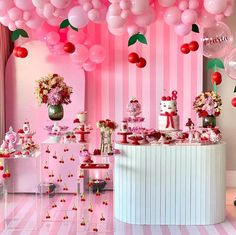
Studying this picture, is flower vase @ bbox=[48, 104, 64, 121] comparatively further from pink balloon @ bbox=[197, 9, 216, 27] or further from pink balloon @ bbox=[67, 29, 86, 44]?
pink balloon @ bbox=[197, 9, 216, 27]

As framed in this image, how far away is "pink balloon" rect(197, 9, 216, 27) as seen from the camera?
523cm

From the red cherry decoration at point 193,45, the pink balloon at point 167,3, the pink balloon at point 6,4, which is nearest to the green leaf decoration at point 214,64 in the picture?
the red cherry decoration at point 193,45

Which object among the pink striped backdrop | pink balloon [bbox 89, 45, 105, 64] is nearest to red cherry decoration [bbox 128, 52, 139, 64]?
pink balloon [bbox 89, 45, 105, 64]

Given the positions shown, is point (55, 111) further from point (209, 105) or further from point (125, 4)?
point (209, 105)

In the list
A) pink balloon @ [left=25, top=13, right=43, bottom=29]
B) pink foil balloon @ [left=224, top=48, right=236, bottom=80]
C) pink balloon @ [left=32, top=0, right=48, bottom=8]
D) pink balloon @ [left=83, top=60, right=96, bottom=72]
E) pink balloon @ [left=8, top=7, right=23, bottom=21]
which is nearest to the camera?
pink balloon @ [left=32, top=0, right=48, bottom=8]

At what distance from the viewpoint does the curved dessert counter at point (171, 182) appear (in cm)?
492

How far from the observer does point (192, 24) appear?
532 cm

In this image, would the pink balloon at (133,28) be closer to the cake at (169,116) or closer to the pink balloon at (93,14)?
the pink balloon at (93,14)

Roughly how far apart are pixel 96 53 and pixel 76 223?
6.52ft

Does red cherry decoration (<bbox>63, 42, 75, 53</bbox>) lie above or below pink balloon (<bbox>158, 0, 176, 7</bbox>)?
below

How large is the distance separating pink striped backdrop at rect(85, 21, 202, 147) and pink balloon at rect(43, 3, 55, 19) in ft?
4.13

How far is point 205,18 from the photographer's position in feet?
17.2

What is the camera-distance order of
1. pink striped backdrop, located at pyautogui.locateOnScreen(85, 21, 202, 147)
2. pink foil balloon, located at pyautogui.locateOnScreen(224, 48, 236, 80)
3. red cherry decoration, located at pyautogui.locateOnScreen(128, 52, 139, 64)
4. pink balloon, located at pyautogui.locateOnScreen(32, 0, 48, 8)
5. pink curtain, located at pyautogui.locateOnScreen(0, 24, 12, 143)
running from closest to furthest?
1. pink balloon, located at pyautogui.locateOnScreen(32, 0, 48, 8)
2. pink foil balloon, located at pyautogui.locateOnScreen(224, 48, 236, 80)
3. red cherry decoration, located at pyautogui.locateOnScreen(128, 52, 139, 64)
4. pink curtain, located at pyautogui.locateOnScreen(0, 24, 12, 143)
5. pink striped backdrop, located at pyautogui.locateOnScreen(85, 21, 202, 147)

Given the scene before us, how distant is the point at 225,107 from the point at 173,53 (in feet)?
3.72
